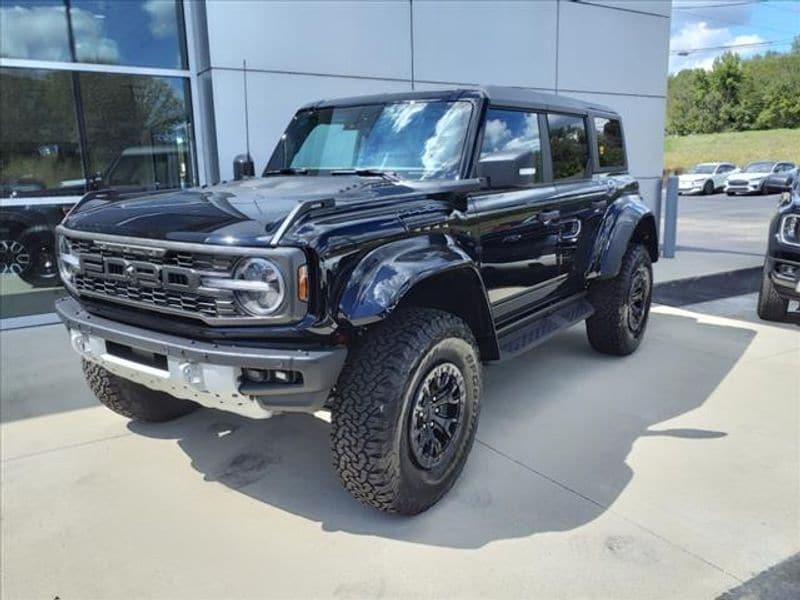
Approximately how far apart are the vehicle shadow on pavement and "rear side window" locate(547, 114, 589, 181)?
144 centimetres

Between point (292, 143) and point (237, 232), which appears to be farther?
point (292, 143)

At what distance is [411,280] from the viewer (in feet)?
8.36

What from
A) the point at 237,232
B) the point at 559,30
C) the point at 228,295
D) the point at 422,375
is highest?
the point at 559,30

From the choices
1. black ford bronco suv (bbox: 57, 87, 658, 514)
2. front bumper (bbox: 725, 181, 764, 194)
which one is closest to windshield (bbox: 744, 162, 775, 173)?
front bumper (bbox: 725, 181, 764, 194)

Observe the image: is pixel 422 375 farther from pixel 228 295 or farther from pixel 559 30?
pixel 559 30

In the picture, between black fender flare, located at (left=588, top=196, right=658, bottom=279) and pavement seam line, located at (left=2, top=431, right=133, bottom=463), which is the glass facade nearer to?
pavement seam line, located at (left=2, top=431, right=133, bottom=463)

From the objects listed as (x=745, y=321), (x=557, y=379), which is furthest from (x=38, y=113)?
(x=745, y=321)

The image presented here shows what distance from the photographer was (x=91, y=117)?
652 cm

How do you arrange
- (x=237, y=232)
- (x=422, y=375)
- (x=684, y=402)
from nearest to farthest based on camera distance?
(x=237, y=232) < (x=422, y=375) < (x=684, y=402)

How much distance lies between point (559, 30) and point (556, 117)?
5.61 m

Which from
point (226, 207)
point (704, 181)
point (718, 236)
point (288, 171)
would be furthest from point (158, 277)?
point (704, 181)

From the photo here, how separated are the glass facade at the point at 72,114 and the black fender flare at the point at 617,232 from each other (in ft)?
14.0

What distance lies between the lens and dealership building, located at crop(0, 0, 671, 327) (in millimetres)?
6305

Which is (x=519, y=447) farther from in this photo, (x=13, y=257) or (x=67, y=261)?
(x=13, y=257)
